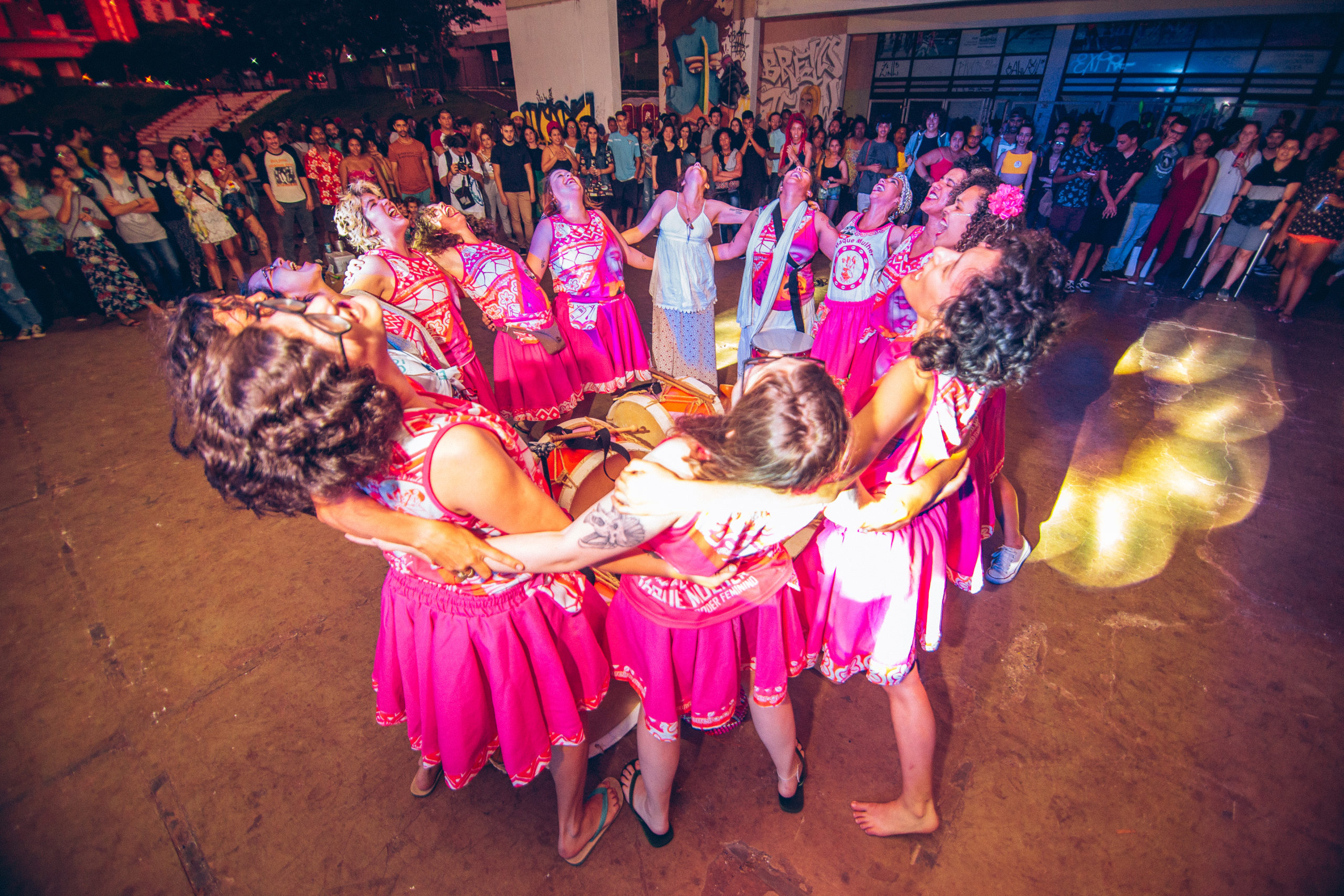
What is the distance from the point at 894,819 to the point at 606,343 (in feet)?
9.63

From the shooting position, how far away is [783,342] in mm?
3607

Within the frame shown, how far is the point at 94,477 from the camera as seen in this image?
3705 mm

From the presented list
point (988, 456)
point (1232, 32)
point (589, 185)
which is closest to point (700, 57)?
point (589, 185)

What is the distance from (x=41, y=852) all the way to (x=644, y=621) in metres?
2.32

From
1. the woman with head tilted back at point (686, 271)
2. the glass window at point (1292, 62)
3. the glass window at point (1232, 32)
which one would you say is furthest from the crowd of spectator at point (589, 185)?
the glass window at point (1232, 32)

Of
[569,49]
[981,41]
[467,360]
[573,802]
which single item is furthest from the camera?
[569,49]

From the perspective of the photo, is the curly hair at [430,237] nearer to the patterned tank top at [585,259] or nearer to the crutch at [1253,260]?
the patterned tank top at [585,259]

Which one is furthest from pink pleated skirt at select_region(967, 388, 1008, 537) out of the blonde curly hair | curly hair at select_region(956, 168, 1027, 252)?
the blonde curly hair

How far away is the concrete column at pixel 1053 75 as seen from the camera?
1052cm

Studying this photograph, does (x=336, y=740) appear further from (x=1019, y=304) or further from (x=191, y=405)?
(x=1019, y=304)

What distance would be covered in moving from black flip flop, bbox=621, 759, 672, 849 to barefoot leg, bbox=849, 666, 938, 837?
67 cm

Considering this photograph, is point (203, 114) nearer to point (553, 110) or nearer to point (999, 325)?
point (553, 110)

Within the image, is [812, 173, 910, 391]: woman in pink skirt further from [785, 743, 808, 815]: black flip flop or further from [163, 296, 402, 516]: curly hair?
[163, 296, 402, 516]: curly hair

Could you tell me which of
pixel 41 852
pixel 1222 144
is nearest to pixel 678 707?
pixel 41 852
